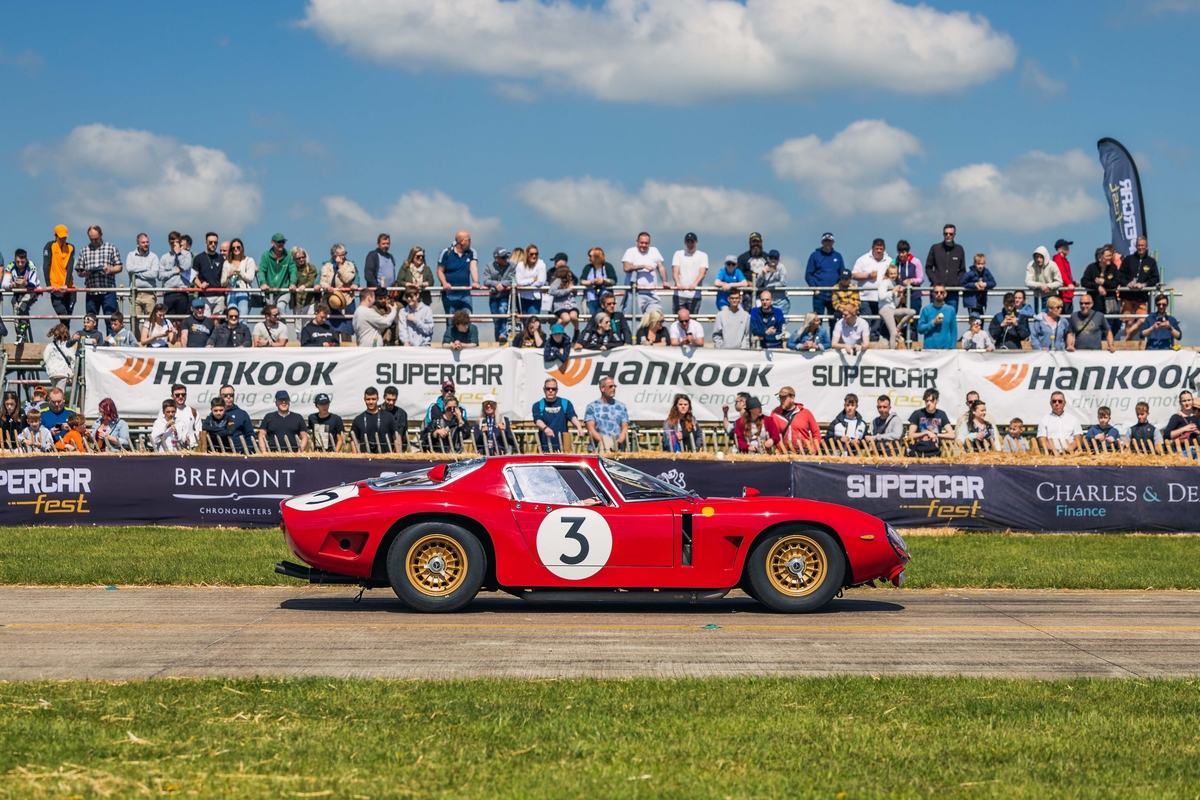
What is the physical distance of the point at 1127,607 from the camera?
12.1m

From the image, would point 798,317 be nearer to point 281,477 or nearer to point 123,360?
point 281,477

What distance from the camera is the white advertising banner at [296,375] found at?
21.7m

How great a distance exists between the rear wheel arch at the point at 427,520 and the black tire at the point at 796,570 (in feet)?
7.15

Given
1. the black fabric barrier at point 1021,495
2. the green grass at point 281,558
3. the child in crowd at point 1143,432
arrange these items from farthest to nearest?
1. the child in crowd at point 1143,432
2. the black fabric barrier at point 1021,495
3. the green grass at point 281,558

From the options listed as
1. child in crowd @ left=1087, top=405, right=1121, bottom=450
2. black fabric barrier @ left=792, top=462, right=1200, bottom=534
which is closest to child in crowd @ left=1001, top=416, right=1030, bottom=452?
black fabric barrier @ left=792, top=462, right=1200, bottom=534

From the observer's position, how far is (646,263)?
22.4 metres

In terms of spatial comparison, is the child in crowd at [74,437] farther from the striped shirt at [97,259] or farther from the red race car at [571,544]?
the red race car at [571,544]

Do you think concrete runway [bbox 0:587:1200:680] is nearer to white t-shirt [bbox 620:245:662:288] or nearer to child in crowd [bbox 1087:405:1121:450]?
child in crowd [bbox 1087:405:1121:450]

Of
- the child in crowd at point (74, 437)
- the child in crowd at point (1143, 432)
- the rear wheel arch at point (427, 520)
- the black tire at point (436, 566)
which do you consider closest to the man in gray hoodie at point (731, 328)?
the child in crowd at point (1143, 432)

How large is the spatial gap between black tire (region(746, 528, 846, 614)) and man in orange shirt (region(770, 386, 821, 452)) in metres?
7.29

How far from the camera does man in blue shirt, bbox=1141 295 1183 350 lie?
74.3 ft

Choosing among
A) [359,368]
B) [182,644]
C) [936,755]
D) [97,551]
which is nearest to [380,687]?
[182,644]

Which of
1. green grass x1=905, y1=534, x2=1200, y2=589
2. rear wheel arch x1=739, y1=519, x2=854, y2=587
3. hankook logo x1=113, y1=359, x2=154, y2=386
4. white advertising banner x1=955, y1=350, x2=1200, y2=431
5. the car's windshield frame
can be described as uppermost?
hankook logo x1=113, y1=359, x2=154, y2=386

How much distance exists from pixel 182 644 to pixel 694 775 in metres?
5.01
